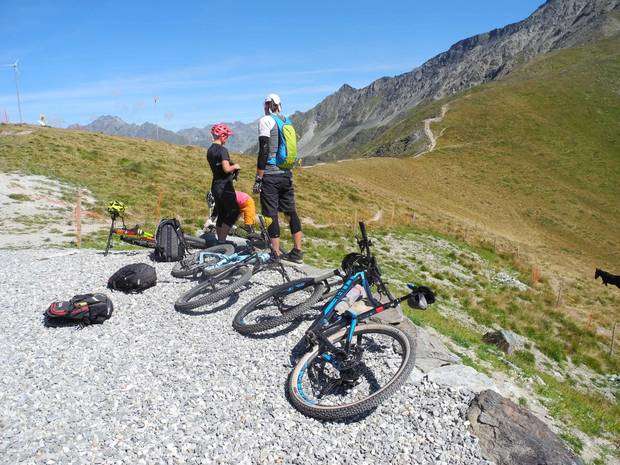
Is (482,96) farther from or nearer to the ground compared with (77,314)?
farther from the ground

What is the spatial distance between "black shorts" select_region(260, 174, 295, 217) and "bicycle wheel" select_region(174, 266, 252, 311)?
1838 mm

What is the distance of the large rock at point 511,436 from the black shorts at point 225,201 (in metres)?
7.94

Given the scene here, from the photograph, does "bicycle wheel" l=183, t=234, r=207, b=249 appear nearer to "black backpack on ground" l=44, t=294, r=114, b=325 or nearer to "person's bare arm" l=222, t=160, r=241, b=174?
"person's bare arm" l=222, t=160, r=241, b=174

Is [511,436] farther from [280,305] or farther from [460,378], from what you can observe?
[280,305]

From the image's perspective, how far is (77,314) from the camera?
27.6ft

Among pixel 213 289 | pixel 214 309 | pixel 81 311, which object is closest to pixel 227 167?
pixel 213 289

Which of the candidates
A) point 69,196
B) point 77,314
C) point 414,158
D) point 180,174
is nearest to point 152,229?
point 69,196

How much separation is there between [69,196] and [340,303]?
22310 mm

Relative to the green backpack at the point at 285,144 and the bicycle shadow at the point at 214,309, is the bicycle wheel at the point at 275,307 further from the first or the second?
the green backpack at the point at 285,144

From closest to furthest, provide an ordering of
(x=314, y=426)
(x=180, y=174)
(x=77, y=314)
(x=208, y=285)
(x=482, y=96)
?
(x=314, y=426), (x=77, y=314), (x=208, y=285), (x=180, y=174), (x=482, y=96)

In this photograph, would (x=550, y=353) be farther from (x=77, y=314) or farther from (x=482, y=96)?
(x=482, y=96)

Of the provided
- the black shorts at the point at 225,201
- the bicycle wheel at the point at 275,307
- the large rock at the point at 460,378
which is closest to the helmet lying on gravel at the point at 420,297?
the large rock at the point at 460,378

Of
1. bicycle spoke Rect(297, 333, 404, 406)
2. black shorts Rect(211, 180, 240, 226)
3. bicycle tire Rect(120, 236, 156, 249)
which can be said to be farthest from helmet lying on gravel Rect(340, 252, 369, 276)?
bicycle tire Rect(120, 236, 156, 249)

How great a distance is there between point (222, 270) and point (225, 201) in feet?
8.36
